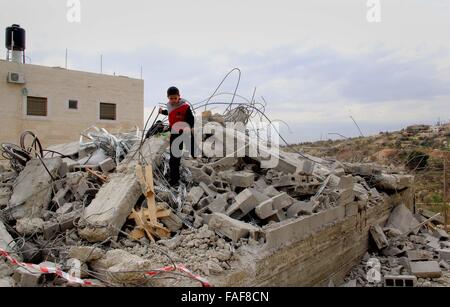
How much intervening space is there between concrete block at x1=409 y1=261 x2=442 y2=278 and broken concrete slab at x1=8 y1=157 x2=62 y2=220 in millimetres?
6983

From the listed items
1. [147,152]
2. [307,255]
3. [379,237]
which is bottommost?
[379,237]

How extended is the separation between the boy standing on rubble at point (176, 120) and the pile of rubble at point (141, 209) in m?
0.24

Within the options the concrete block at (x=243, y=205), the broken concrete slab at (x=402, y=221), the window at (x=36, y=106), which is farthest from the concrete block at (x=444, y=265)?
the window at (x=36, y=106)

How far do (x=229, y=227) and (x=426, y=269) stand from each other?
16.0 feet

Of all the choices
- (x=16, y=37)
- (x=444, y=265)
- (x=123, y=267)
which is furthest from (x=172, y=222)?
(x=16, y=37)

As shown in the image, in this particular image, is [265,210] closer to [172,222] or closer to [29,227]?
[172,222]

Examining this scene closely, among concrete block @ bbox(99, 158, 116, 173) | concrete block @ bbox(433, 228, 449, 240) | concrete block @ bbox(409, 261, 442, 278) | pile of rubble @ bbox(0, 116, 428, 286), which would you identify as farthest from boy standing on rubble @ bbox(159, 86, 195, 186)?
concrete block @ bbox(433, 228, 449, 240)

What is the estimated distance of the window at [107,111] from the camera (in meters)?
19.4

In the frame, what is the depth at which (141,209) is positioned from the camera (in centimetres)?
552

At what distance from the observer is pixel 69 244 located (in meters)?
4.95

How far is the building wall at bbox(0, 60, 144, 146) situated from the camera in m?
16.8

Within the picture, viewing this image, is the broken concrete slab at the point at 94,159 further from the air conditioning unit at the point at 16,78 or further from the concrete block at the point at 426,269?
the air conditioning unit at the point at 16,78
